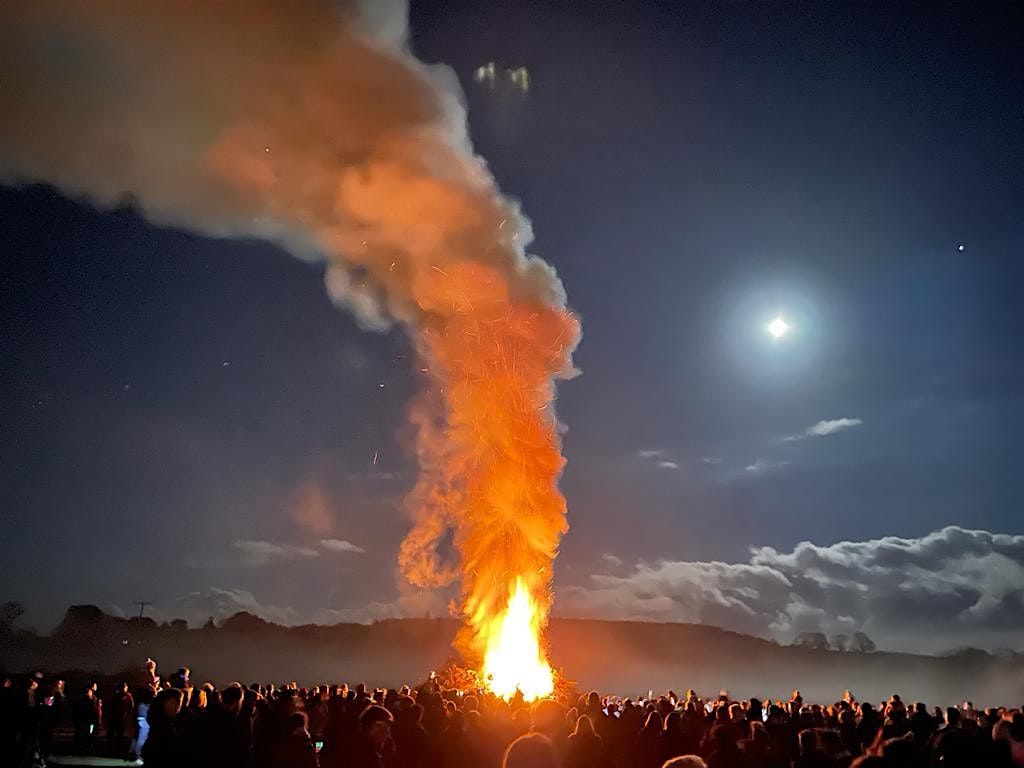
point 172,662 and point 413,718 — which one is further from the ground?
point 413,718

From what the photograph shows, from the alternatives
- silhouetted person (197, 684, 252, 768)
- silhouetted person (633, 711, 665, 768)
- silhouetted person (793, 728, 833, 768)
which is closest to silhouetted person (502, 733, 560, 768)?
silhouetted person (793, 728, 833, 768)

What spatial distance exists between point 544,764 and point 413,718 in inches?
308

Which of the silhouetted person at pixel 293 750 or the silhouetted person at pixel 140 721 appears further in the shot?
the silhouetted person at pixel 140 721

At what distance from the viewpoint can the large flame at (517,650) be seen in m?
37.4

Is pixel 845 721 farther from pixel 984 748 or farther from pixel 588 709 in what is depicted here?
pixel 984 748

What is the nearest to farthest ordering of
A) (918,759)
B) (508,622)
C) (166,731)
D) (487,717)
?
(918,759), (166,731), (487,717), (508,622)

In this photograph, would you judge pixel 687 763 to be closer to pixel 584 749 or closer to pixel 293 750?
pixel 293 750

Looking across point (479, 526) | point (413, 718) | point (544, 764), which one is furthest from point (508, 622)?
point (544, 764)

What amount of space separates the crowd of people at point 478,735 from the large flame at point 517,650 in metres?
18.6

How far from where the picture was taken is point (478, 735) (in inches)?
544

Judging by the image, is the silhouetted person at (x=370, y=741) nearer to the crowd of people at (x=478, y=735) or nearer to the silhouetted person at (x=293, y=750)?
the crowd of people at (x=478, y=735)

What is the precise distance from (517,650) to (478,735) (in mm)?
26685

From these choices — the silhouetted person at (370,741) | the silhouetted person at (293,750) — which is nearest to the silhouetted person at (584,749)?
the silhouetted person at (370,741)

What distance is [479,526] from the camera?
40.9 metres
